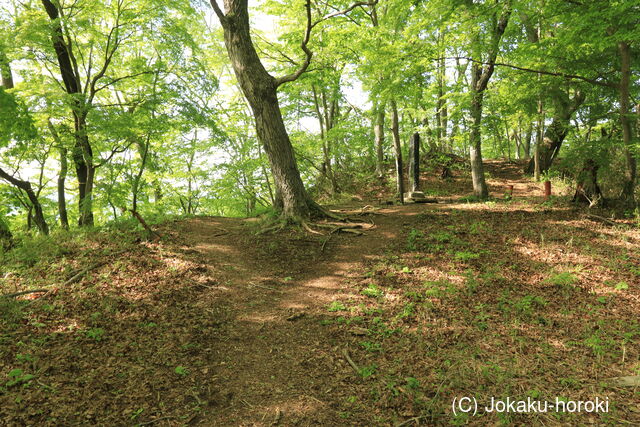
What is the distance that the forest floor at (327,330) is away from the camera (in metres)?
3.42

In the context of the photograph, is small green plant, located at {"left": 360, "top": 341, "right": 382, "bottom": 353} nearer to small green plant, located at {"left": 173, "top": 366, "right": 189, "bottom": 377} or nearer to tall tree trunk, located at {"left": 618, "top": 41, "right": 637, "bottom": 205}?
small green plant, located at {"left": 173, "top": 366, "right": 189, "bottom": 377}

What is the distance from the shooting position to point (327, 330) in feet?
16.0

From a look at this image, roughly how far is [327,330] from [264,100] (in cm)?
626

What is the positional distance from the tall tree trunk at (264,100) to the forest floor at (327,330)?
1396 millimetres

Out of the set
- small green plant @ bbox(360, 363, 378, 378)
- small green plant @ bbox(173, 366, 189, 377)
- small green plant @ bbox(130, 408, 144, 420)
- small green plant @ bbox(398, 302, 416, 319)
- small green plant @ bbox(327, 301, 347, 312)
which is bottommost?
small green plant @ bbox(360, 363, 378, 378)

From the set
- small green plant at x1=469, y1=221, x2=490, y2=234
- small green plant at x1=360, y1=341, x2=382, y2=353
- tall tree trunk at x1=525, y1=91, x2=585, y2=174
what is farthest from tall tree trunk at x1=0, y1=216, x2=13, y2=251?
tall tree trunk at x1=525, y1=91, x2=585, y2=174

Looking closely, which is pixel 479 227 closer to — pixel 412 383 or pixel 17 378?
pixel 412 383

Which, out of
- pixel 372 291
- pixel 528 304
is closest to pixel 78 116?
pixel 372 291

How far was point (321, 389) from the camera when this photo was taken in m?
3.76

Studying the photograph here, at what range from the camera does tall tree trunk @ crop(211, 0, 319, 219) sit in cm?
818

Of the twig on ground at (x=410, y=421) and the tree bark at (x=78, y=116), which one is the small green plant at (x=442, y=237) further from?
the tree bark at (x=78, y=116)

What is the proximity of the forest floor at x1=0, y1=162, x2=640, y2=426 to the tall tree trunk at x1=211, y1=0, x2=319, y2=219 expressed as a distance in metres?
1.40

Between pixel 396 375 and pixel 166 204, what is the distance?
17467 millimetres

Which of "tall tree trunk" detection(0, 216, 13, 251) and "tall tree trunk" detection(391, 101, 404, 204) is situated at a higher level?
"tall tree trunk" detection(391, 101, 404, 204)
